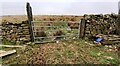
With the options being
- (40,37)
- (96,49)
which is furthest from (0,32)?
(96,49)

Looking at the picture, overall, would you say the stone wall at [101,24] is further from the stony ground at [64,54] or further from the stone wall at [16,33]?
the stone wall at [16,33]

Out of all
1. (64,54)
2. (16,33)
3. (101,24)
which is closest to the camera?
(64,54)

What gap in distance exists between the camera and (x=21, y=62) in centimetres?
959

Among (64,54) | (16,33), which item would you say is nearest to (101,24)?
(16,33)

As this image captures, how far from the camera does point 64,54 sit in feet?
34.4

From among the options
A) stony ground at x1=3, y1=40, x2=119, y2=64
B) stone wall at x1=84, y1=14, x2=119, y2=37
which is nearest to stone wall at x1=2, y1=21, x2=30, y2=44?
stony ground at x1=3, y1=40, x2=119, y2=64

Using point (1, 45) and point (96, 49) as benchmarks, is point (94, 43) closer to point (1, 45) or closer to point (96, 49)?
point (96, 49)

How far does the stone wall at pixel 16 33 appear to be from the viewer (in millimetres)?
13273

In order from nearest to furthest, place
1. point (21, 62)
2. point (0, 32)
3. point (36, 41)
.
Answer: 1. point (21, 62)
2. point (36, 41)
3. point (0, 32)

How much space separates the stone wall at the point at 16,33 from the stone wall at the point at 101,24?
4.14 m

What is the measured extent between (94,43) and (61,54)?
127 inches

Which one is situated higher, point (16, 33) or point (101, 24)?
point (101, 24)

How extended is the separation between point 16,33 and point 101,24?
581cm

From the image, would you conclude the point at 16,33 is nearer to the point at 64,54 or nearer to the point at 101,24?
the point at 64,54
